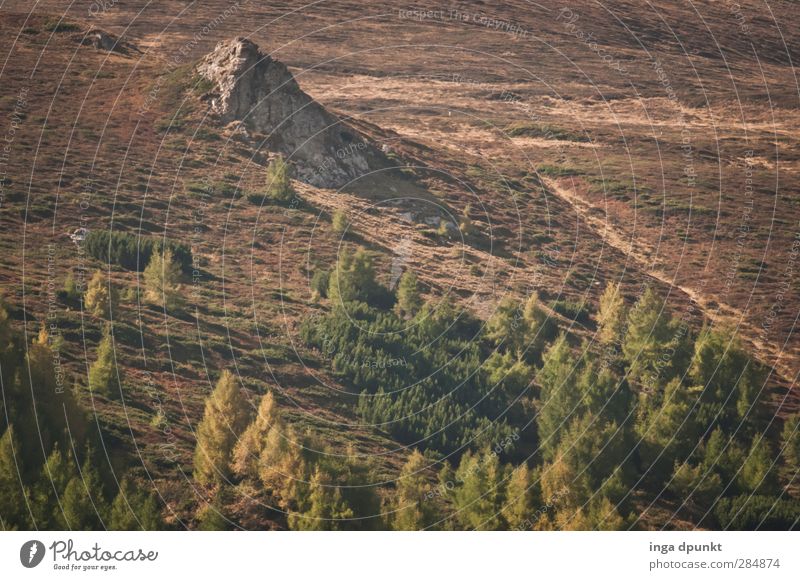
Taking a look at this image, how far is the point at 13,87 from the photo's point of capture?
518 ft

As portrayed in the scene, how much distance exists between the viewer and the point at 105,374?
3674 inches

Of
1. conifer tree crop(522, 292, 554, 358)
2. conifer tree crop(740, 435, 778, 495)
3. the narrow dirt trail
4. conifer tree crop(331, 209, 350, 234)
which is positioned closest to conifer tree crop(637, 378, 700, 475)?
conifer tree crop(740, 435, 778, 495)

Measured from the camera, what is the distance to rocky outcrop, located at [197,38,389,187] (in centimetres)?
15875

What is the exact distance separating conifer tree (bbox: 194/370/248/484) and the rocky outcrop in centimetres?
6750

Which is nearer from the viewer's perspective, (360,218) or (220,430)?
(220,430)

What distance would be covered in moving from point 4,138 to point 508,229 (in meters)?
63.8

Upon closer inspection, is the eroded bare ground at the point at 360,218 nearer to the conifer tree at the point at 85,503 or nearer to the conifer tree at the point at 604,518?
the conifer tree at the point at 85,503

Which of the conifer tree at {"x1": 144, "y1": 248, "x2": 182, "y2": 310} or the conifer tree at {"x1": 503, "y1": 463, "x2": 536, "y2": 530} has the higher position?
the conifer tree at {"x1": 144, "y1": 248, "x2": 182, "y2": 310}

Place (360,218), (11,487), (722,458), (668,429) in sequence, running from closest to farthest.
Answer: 1. (11,487)
2. (722,458)
3. (668,429)
4. (360,218)
